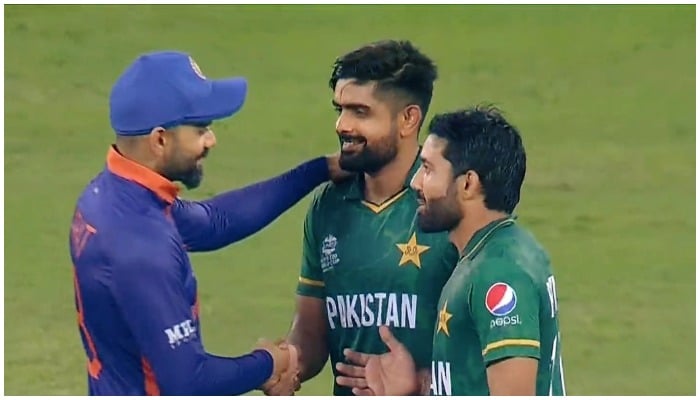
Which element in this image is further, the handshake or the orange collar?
the handshake

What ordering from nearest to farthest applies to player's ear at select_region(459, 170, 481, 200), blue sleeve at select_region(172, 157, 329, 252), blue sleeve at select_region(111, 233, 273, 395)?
blue sleeve at select_region(111, 233, 273, 395) < player's ear at select_region(459, 170, 481, 200) < blue sleeve at select_region(172, 157, 329, 252)

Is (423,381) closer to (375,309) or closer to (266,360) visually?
(375,309)

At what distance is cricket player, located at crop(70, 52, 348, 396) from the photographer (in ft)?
18.1

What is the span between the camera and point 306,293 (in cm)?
636

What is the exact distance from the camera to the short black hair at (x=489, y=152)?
5641mm

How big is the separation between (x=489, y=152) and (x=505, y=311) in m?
0.52

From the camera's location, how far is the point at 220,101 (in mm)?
5820

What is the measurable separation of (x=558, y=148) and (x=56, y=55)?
4268mm

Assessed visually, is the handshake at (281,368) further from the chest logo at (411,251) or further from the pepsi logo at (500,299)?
the pepsi logo at (500,299)

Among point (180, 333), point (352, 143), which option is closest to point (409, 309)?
point (352, 143)

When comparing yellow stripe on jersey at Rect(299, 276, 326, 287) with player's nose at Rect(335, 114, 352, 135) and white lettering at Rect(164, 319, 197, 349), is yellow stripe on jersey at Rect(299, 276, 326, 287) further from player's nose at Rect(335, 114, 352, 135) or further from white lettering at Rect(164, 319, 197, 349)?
white lettering at Rect(164, 319, 197, 349)

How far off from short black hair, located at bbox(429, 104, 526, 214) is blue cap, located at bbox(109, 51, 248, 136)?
26.0 inches

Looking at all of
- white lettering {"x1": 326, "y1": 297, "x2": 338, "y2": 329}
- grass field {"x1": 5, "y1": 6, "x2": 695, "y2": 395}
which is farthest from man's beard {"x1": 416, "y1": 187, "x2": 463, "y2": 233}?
grass field {"x1": 5, "y1": 6, "x2": 695, "y2": 395}

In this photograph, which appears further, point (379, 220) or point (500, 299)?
point (379, 220)
